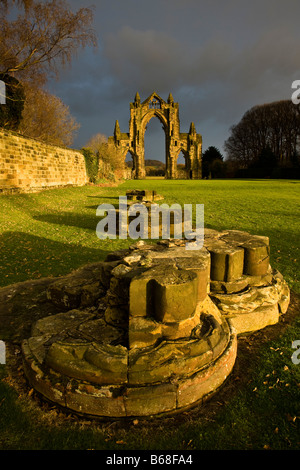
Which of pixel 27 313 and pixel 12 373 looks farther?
pixel 27 313

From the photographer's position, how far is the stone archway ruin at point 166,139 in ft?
173

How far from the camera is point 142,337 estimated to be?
92.7 inches

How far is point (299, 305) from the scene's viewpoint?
13.5 ft

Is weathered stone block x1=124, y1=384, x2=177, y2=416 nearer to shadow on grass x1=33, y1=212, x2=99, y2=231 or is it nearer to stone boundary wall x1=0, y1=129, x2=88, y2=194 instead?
shadow on grass x1=33, y1=212, x2=99, y2=231

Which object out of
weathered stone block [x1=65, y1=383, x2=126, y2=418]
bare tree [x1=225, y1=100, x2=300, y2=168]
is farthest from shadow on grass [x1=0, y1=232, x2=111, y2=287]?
bare tree [x1=225, y1=100, x2=300, y2=168]

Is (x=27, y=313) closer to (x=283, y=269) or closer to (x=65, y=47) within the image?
(x=283, y=269)

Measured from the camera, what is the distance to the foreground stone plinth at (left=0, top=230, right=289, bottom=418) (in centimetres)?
213

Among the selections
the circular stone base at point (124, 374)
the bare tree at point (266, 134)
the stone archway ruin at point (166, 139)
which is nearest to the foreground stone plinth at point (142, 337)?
the circular stone base at point (124, 374)

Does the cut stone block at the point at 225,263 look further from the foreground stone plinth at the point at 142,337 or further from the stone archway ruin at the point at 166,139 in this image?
the stone archway ruin at the point at 166,139

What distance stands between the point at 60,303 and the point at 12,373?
1.05 meters

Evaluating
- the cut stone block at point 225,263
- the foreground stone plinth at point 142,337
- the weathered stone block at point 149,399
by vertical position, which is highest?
the cut stone block at point 225,263

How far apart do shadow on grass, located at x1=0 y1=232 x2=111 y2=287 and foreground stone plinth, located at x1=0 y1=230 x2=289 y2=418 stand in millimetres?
1906

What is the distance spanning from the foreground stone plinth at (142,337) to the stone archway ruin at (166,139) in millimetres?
50739
